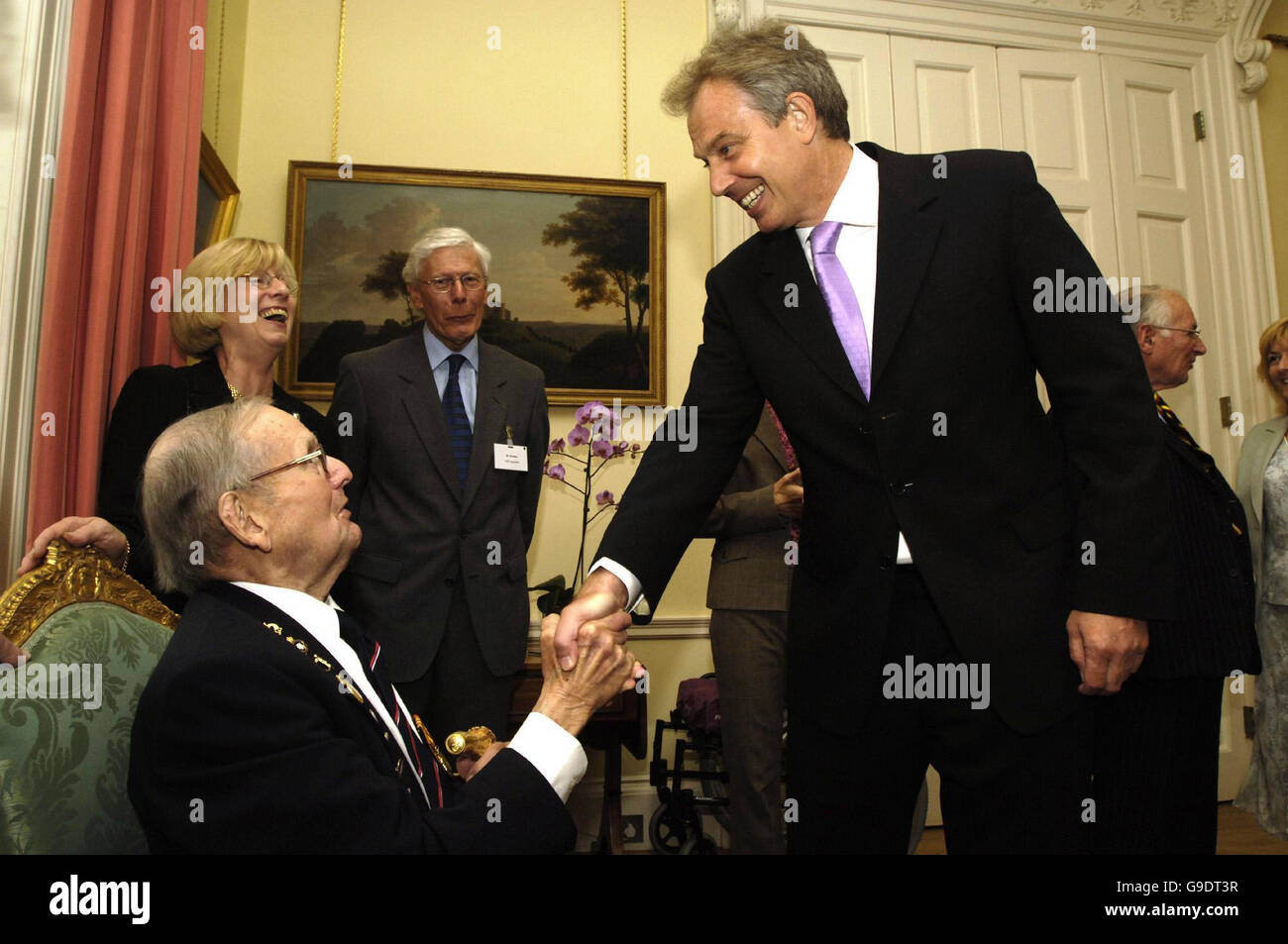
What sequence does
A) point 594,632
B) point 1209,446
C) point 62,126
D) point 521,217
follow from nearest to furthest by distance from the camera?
1. point 594,632
2. point 62,126
3. point 521,217
4. point 1209,446

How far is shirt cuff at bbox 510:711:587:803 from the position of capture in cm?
137

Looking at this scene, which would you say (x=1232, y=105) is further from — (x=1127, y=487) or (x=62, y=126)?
(x=62, y=126)

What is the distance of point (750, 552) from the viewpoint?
Result: 3295mm

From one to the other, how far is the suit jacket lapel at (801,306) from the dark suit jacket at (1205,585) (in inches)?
56.7

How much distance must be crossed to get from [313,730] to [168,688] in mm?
198

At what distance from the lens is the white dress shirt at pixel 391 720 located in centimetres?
138

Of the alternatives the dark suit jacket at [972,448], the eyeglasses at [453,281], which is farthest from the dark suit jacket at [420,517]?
the dark suit jacket at [972,448]

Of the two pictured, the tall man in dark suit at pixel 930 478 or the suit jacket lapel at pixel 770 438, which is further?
the suit jacket lapel at pixel 770 438

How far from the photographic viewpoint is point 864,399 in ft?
5.30

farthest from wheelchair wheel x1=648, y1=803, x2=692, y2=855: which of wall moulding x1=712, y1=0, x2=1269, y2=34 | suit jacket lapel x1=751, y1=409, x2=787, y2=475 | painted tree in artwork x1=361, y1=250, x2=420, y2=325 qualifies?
wall moulding x1=712, y1=0, x2=1269, y2=34

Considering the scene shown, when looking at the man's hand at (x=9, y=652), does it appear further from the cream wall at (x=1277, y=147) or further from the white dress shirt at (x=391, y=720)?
the cream wall at (x=1277, y=147)
